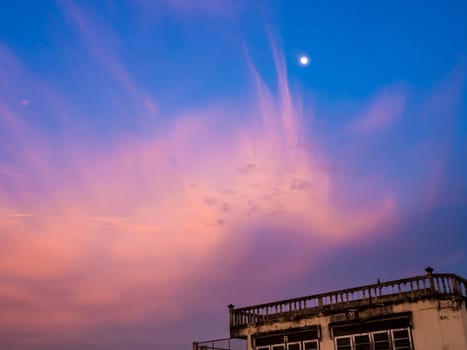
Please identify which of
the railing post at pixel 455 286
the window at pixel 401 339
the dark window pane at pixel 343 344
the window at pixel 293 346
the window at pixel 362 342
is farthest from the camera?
the window at pixel 293 346

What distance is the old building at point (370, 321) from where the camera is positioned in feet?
75.9

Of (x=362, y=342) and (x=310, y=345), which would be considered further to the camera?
(x=310, y=345)

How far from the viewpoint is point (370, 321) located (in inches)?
1011

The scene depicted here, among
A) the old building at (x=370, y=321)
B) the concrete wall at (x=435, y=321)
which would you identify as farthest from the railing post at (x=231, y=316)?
the concrete wall at (x=435, y=321)

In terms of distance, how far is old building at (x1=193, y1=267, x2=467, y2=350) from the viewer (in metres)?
23.1

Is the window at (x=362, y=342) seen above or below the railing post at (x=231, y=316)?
below

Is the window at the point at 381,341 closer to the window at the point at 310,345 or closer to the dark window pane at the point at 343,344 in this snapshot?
the dark window pane at the point at 343,344

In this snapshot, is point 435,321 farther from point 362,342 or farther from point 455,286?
point 362,342

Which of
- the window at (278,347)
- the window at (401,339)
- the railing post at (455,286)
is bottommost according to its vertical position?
the window at (401,339)

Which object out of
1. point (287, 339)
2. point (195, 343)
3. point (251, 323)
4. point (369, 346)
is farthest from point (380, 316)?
point (195, 343)

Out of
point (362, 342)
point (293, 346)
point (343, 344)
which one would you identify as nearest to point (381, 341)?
point (362, 342)

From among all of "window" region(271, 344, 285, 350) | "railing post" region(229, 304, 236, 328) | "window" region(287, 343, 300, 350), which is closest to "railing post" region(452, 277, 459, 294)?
"window" region(287, 343, 300, 350)

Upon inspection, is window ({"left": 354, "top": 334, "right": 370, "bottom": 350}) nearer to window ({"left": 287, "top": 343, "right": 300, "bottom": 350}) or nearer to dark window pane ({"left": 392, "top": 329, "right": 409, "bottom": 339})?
dark window pane ({"left": 392, "top": 329, "right": 409, "bottom": 339})

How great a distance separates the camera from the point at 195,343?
32.5m
